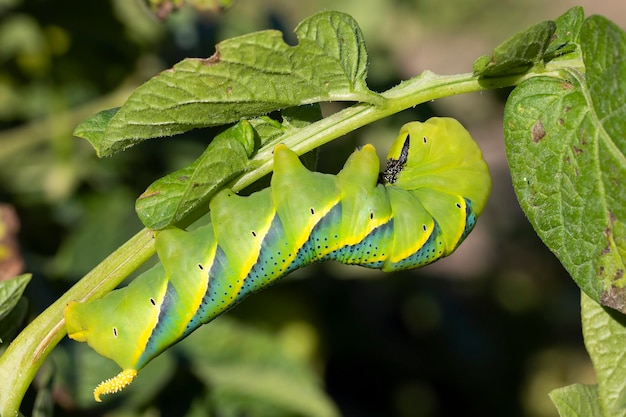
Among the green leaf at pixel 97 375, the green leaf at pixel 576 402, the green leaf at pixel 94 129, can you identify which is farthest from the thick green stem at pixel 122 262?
the green leaf at pixel 97 375

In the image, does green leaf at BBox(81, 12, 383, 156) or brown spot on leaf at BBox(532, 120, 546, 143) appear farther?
brown spot on leaf at BBox(532, 120, 546, 143)

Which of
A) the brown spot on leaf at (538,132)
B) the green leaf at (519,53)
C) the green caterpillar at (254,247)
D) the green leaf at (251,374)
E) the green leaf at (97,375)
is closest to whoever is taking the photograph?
the green leaf at (519,53)

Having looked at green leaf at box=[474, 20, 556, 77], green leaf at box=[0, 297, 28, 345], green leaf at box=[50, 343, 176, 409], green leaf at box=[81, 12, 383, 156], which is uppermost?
green leaf at box=[81, 12, 383, 156]

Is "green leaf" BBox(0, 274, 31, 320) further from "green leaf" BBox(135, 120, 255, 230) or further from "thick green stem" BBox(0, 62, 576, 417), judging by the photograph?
"green leaf" BBox(135, 120, 255, 230)

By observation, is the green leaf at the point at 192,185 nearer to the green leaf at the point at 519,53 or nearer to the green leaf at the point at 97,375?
the green leaf at the point at 519,53

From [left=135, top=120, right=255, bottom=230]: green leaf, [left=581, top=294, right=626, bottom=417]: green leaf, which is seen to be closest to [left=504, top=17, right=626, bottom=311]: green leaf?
[left=581, top=294, right=626, bottom=417]: green leaf

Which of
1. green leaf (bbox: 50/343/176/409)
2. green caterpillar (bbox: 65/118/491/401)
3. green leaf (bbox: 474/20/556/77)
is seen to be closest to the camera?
green leaf (bbox: 474/20/556/77)
